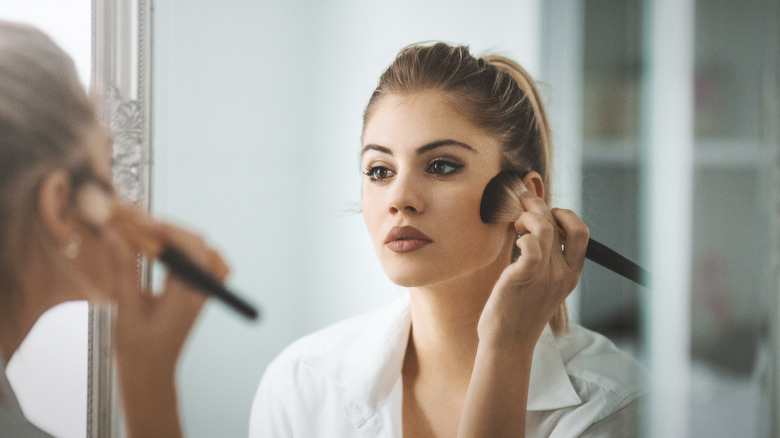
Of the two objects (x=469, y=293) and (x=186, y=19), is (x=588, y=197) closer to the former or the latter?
(x=469, y=293)

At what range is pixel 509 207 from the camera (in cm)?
50

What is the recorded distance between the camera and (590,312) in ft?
1.97

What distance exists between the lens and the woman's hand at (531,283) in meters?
0.48

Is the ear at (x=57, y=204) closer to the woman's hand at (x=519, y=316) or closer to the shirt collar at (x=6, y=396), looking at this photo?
the shirt collar at (x=6, y=396)

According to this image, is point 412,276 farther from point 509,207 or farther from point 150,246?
point 150,246

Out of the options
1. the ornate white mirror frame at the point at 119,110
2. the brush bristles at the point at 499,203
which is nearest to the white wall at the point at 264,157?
the ornate white mirror frame at the point at 119,110

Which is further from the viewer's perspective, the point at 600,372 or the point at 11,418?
the point at 600,372

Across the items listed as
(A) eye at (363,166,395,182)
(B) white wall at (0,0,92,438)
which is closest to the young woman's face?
(A) eye at (363,166,395,182)

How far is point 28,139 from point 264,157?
18 centimetres

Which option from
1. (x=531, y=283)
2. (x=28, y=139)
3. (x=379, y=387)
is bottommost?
(x=379, y=387)

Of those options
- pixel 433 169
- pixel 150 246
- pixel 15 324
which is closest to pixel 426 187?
pixel 433 169

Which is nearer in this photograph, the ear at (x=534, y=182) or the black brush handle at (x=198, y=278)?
the black brush handle at (x=198, y=278)

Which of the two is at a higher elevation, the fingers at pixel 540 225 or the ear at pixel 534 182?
the ear at pixel 534 182

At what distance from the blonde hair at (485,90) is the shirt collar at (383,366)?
5cm
